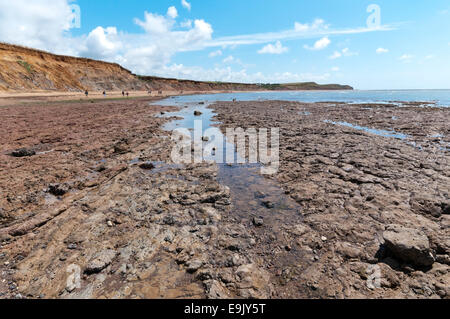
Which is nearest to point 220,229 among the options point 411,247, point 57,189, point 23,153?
point 411,247

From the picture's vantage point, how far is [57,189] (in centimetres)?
748

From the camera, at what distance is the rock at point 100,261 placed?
424 cm

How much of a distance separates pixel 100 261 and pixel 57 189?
4.65 metres

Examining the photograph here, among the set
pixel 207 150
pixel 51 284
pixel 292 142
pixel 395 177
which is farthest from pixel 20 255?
pixel 292 142

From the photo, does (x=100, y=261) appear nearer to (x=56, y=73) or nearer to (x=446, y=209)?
(x=446, y=209)

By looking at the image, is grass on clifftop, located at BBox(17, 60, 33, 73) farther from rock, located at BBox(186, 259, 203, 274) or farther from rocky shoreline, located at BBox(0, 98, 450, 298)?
rock, located at BBox(186, 259, 203, 274)

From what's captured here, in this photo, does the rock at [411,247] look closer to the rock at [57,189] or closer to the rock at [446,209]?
the rock at [446,209]

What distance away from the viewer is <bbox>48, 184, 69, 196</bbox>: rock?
7473 millimetres

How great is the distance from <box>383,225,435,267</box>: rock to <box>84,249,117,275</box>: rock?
6008mm

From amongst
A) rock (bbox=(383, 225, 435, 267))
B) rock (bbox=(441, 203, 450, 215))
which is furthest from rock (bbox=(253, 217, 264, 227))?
rock (bbox=(441, 203, 450, 215))

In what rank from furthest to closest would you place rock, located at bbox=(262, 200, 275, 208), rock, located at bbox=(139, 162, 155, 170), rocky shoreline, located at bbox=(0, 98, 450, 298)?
rock, located at bbox=(139, 162, 155, 170)
rock, located at bbox=(262, 200, 275, 208)
rocky shoreline, located at bbox=(0, 98, 450, 298)

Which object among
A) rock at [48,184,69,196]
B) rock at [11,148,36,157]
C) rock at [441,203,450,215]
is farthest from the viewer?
rock at [11,148,36,157]

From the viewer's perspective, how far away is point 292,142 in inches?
560

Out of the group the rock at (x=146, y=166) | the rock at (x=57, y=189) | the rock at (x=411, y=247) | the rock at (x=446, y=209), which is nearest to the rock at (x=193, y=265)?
the rock at (x=411, y=247)
